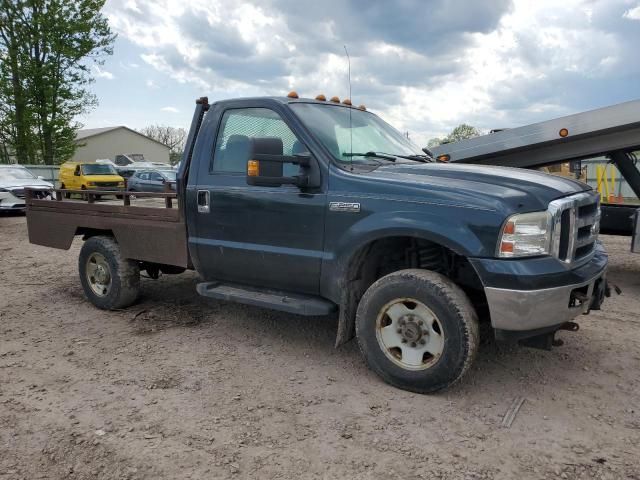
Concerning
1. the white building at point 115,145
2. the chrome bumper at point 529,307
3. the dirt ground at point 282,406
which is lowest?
the dirt ground at point 282,406

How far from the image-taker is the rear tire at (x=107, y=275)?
5.24 meters

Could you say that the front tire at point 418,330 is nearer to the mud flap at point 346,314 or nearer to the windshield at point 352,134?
the mud flap at point 346,314

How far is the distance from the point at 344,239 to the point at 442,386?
1.18m

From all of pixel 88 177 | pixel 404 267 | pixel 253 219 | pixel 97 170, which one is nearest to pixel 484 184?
pixel 404 267

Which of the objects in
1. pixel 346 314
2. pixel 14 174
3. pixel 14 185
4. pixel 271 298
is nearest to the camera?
pixel 346 314

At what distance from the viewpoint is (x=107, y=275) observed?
5.41 meters

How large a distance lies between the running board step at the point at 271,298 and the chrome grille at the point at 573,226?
5.28 ft

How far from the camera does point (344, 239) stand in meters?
3.63

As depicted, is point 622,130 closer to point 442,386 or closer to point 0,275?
point 442,386

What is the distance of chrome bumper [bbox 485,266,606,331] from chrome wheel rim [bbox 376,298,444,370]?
376 millimetres

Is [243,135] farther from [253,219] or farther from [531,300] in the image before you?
[531,300]

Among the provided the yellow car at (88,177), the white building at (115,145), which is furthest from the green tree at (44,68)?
the white building at (115,145)

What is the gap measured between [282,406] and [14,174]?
54.5 ft

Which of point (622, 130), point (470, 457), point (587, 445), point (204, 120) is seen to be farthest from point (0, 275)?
point (622, 130)
